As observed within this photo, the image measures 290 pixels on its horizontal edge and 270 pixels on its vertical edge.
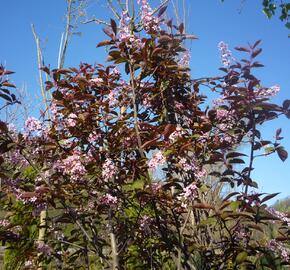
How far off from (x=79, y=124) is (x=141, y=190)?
0.64m

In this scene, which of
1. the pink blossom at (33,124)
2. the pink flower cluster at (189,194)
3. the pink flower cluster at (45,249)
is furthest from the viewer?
the pink flower cluster at (45,249)

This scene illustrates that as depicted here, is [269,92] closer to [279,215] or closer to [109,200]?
[279,215]

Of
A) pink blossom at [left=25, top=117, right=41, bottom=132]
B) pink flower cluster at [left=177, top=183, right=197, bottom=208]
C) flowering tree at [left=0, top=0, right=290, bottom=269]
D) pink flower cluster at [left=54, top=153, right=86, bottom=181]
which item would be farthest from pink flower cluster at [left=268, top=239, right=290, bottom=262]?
pink blossom at [left=25, top=117, right=41, bottom=132]

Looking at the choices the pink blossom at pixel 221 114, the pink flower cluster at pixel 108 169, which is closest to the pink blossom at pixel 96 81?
the pink flower cluster at pixel 108 169

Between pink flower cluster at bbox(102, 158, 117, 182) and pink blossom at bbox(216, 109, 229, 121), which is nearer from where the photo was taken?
pink flower cluster at bbox(102, 158, 117, 182)

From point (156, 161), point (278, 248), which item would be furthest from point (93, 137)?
point (278, 248)

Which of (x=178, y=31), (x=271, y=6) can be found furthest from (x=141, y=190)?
(x=271, y=6)

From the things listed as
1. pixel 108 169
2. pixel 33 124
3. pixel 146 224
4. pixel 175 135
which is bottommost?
pixel 146 224

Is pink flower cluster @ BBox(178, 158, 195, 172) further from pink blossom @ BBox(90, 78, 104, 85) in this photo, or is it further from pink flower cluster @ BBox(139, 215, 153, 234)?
pink blossom @ BBox(90, 78, 104, 85)

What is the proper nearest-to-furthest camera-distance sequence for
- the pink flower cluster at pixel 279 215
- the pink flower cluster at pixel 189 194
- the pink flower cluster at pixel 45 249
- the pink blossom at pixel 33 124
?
the pink flower cluster at pixel 189 194
the pink flower cluster at pixel 279 215
the pink blossom at pixel 33 124
the pink flower cluster at pixel 45 249

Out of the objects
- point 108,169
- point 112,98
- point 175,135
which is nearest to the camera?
point 108,169

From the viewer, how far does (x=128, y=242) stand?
2395mm

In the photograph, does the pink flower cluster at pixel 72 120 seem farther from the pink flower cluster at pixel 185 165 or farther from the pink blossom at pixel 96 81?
the pink flower cluster at pixel 185 165

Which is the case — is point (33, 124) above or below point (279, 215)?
above
